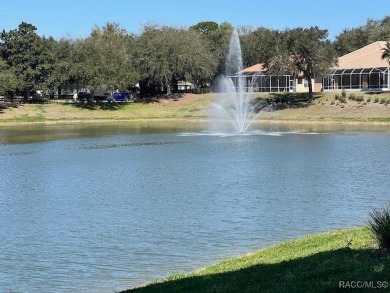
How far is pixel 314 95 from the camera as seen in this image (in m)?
77.5

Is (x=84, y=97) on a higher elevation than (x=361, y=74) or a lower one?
lower

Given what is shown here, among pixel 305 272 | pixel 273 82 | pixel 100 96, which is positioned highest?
pixel 273 82

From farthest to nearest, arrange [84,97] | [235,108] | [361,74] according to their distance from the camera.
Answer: [84,97] < [361,74] < [235,108]

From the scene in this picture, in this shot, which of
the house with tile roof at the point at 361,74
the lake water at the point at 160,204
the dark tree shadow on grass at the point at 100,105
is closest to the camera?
the lake water at the point at 160,204

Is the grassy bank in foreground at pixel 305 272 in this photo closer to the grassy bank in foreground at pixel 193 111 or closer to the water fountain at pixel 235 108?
the water fountain at pixel 235 108

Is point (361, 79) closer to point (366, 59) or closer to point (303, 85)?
point (366, 59)

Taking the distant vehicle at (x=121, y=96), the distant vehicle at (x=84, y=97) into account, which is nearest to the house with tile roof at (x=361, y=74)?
the distant vehicle at (x=121, y=96)

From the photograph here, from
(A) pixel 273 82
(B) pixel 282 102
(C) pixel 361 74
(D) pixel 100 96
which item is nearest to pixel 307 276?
(B) pixel 282 102

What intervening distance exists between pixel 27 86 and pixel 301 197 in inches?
2555

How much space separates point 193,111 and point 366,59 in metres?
24.7

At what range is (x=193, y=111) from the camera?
257 feet

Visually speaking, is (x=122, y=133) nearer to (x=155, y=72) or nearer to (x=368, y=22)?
(x=155, y=72)

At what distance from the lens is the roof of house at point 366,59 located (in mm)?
81500

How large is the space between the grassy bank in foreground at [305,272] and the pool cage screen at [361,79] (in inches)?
2777
